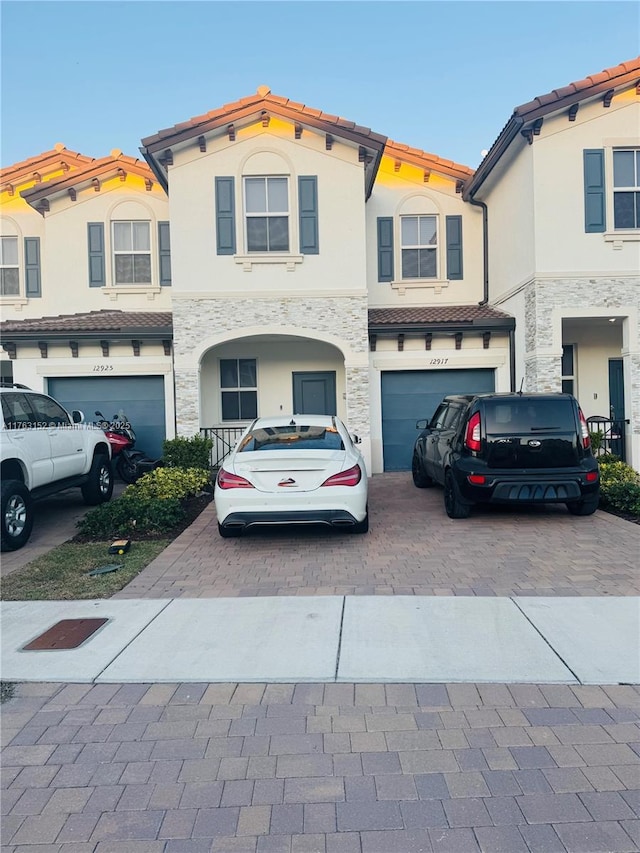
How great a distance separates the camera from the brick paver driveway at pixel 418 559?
5.65 m

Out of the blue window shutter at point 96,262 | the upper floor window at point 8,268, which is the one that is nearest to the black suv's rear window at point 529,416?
the blue window shutter at point 96,262

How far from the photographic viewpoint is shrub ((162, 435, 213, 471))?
37.5 ft

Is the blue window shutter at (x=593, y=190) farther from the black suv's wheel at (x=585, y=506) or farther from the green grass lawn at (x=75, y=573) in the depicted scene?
the green grass lawn at (x=75, y=573)

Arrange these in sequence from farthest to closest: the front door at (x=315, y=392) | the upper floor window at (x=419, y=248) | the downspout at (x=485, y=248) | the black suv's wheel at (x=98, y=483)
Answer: the upper floor window at (x=419, y=248) → the downspout at (x=485, y=248) → the front door at (x=315, y=392) → the black suv's wheel at (x=98, y=483)

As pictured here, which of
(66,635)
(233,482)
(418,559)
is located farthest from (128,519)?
(418,559)

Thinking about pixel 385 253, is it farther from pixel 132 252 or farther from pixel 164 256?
pixel 132 252

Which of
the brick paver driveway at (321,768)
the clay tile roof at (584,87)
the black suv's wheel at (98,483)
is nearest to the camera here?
the brick paver driveway at (321,768)

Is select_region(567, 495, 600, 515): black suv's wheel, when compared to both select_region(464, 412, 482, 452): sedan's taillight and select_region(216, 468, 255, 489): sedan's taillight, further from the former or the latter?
select_region(216, 468, 255, 489): sedan's taillight

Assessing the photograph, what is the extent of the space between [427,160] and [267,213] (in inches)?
186

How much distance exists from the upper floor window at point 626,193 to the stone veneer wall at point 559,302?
3.73 ft

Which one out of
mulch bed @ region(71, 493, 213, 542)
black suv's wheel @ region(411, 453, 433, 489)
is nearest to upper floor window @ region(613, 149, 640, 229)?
black suv's wheel @ region(411, 453, 433, 489)

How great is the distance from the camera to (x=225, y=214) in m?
12.1

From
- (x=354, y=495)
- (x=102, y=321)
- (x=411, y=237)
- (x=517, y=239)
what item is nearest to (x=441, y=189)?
(x=411, y=237)

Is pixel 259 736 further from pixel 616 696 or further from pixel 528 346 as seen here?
pixel 528 346
